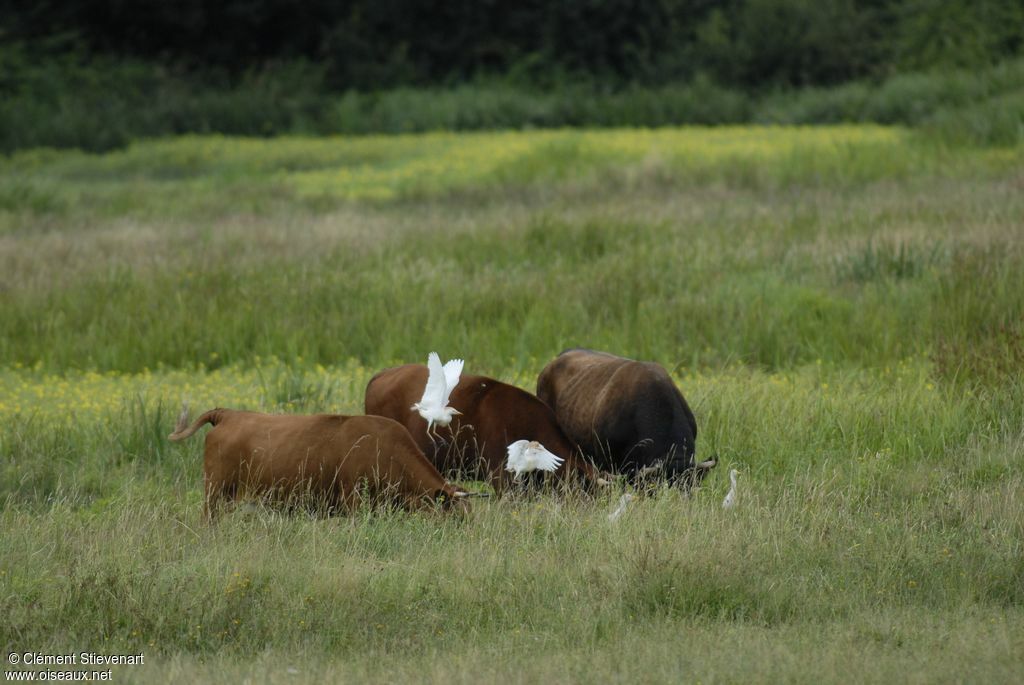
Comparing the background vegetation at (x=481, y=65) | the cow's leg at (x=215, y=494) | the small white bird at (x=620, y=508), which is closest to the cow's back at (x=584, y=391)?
the small white bird at (x=620, y=508)

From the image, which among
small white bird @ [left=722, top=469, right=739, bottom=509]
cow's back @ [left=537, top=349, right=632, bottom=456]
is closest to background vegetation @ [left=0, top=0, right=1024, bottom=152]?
cow's back @ [left=537, top=349, right=632, bottom=456]

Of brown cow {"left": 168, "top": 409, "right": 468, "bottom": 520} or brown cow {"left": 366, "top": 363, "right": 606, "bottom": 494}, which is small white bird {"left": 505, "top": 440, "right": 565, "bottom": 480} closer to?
brown cow {"left": 366, "top": 363, "right": 606, "bottom": 494}

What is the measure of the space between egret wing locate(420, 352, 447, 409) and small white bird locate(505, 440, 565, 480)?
0.50m

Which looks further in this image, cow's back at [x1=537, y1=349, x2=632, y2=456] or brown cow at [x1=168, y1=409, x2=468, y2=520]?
cow's back at [x1=537, y1=349, x2=632, y2=456]

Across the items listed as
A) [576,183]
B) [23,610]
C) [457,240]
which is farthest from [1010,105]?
[23,610]

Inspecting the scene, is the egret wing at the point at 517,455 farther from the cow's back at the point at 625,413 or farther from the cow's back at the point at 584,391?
the cow's back at the point at 625,413

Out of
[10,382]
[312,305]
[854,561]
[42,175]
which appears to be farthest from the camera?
[42,175]

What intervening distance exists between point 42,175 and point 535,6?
2555 centimetres

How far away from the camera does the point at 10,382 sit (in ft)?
38.2

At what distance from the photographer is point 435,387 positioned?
7.46 m

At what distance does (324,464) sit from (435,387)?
75cm

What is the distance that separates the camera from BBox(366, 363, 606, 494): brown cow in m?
7.64

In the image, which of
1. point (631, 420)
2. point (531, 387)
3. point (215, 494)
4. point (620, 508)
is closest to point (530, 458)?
point (620, 508)

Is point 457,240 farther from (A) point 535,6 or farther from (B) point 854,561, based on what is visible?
(A) point 535,6
